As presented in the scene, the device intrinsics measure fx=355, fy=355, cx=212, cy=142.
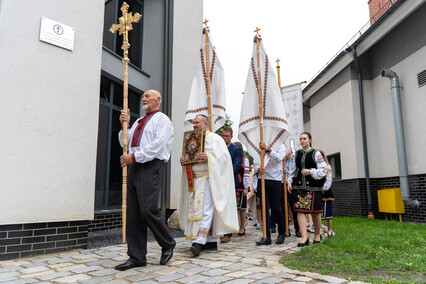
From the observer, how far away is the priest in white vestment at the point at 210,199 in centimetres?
461

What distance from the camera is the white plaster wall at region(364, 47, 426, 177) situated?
891cm

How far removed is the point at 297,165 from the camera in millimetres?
5617

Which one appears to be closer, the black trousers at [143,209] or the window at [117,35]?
the black trousers at [143,209]

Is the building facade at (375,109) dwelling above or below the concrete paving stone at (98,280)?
above

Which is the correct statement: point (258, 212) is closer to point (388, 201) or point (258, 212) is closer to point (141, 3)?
point (388, 201)

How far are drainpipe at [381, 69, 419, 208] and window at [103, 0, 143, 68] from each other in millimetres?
6610

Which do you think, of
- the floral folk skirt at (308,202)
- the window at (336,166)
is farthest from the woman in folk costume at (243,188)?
the window at (336,166)

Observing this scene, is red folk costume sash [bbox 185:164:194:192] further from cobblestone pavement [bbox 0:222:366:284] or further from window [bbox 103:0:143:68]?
window [bbox 103:0:143:68]

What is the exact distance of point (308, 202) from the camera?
5391mm

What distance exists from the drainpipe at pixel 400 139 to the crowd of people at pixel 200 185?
359 centimetres

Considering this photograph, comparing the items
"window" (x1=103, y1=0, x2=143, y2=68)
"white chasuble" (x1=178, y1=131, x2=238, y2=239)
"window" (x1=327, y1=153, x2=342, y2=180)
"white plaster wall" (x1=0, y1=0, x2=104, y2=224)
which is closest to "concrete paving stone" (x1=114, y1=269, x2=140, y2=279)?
"white chasuble" (x1=178, y1=131, x2=238, y2=239)

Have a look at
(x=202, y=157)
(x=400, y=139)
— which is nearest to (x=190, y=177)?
(x=202, y=157)

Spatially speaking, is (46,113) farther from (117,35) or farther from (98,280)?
(117,35)

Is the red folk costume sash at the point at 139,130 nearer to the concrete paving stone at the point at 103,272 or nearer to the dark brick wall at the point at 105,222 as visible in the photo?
the concrete paving stone at the point at 103,272
